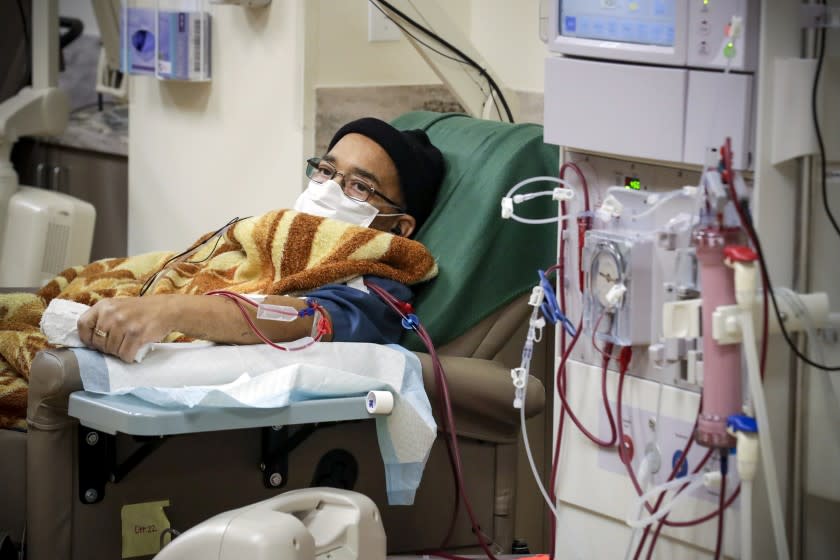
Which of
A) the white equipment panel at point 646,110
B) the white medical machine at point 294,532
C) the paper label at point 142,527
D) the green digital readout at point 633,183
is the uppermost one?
the white equipment panel at point 646,110

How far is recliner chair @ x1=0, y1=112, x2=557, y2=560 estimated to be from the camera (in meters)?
1.90

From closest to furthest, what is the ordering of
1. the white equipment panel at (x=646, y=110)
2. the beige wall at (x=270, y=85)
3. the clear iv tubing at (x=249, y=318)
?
1. the white equipment panel at (x=646, y=110)
2. the clear iv tubing at (x=249, y=318)
3. the beige wall at (x=270, y=85)

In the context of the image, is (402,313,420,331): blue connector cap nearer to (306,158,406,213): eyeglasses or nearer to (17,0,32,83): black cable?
(306,158,406,213): eyeglasses

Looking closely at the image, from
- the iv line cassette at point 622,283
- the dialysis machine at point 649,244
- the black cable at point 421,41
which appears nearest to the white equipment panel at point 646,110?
the dialysis machine at point 649,244

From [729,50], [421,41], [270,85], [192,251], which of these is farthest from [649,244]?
[270,85]

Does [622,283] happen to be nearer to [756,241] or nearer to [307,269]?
[756,241]

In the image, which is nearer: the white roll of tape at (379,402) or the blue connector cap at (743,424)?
the blue connector cap at (743,424)

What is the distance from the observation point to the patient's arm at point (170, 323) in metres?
1.91

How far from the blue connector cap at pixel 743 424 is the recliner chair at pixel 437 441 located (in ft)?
2.07

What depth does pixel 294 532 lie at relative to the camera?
5.63 ft

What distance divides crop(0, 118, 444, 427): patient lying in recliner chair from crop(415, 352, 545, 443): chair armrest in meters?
0.15

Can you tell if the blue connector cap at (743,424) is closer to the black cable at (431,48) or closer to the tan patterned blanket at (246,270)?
the tan patterned blanket at (246,270)

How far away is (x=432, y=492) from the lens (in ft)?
7.32

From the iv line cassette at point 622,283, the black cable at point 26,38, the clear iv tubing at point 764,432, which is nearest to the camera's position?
the clear iv tubing at point 764,432
